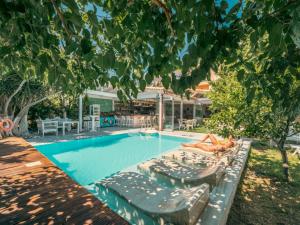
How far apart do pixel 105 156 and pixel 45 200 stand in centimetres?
592

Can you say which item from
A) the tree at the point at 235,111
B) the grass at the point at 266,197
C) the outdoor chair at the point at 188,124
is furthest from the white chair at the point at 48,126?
the grass at the point at 266,197

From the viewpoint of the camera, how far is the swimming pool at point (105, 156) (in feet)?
13.8

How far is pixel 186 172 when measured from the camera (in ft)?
17.5

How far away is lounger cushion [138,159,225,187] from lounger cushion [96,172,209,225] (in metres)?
0.73

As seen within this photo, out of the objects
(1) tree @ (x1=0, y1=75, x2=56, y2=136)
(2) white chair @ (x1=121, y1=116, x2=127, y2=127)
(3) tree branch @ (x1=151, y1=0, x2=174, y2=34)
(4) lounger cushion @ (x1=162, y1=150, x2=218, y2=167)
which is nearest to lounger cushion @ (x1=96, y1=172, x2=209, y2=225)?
(4) lounger cushion @ (x1=162, y1=150, x2=218, y2=167)

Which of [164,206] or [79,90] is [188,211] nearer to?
[164,206]

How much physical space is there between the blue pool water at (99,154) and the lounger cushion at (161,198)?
83.7 inches

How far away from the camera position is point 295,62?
1.69m

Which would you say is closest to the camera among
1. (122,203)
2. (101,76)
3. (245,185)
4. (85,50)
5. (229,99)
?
(85,50)

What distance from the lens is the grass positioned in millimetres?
3625

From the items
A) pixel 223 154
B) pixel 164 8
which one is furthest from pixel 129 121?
pixel 164 8

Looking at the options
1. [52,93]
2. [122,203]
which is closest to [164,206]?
[122,203]

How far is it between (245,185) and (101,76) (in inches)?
203

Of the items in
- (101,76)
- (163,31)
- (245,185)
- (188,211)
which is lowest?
(245,185)
